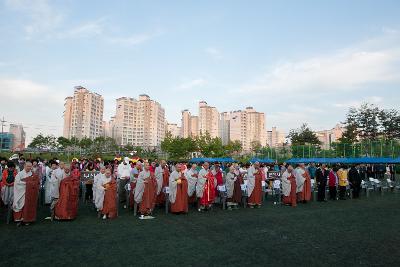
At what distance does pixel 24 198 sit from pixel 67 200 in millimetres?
1253

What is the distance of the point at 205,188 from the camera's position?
12547 mm

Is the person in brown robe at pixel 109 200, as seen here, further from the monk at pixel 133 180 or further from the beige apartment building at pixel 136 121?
the beige apartment building at pixel 136 121

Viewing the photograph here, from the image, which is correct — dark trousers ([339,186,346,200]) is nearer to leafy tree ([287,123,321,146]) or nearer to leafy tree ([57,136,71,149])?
leafy tree ([287,123,321,146])

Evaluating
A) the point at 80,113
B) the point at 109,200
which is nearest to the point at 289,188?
the point at 109,200

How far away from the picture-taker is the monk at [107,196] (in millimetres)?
10734

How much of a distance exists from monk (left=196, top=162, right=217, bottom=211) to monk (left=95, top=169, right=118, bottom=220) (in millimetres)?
3263

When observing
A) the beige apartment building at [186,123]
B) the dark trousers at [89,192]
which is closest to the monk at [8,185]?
the dark trousers at [89,192]

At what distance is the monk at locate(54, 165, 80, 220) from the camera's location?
10.2 meters

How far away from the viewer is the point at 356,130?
51.2 m

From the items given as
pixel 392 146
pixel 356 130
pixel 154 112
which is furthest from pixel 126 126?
pixel 392 146

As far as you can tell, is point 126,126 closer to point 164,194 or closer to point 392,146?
point 392,146

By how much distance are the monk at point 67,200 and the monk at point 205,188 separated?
14.7 feet

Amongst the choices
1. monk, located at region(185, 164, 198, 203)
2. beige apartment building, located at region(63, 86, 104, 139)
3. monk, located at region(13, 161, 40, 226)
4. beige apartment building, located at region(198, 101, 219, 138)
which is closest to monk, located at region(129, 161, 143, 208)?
monk, located at region(185, 164, 198, 203)

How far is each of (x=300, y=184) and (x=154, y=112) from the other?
353 feet
